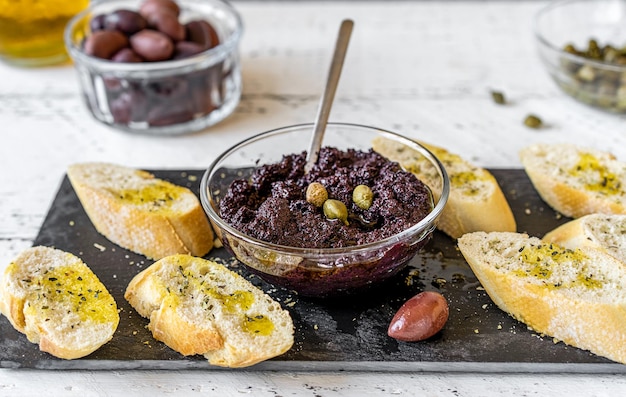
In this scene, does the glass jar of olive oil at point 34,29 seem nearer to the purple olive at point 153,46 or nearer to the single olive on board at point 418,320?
the purple olive at point 153,46

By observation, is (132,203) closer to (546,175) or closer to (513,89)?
(546,175)

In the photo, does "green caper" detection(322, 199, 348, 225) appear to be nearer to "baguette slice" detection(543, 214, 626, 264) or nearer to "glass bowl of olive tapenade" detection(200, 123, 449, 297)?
"glass bowl of olive tapenade" detection(200, 123, 449, 297)

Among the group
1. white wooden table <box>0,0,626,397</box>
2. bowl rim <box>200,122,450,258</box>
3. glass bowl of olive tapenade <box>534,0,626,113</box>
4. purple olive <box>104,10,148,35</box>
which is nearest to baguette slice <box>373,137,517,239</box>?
bowl rim <box>200,122,450,258</box>

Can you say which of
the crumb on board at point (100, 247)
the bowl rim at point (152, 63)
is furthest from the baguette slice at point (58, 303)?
the bowl rim at point (152, 63)

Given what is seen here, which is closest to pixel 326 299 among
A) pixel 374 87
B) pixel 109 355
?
pixel 109 355

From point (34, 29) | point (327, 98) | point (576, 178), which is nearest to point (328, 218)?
point (327, 98)

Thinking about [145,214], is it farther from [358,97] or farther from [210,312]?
[358,97]

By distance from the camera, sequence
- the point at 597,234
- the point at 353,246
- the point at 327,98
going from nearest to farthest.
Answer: the point at 353,246, the point at 597,234, the point at 327,98

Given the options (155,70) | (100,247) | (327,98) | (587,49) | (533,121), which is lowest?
(100,247)
